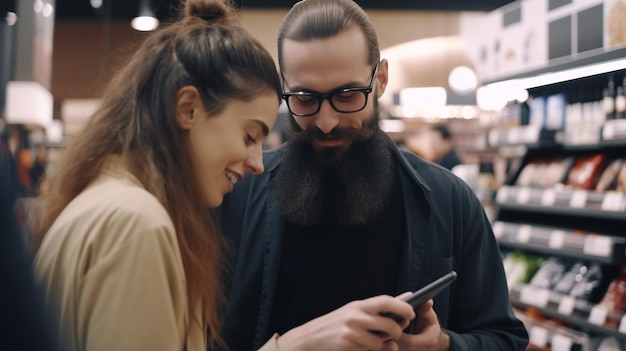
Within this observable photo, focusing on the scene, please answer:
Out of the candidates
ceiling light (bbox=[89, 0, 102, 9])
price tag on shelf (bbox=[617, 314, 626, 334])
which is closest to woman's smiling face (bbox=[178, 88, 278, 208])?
price tag on shelf (bbox=[617, 314, 626, 334])

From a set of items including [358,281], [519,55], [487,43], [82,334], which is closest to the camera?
[82,334]

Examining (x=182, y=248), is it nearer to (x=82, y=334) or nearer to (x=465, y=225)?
(x=82, y=334)

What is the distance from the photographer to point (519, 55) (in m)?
4.68

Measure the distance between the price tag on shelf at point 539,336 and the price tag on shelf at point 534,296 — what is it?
0.14m

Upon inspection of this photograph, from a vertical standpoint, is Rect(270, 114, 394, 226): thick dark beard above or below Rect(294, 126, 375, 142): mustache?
below

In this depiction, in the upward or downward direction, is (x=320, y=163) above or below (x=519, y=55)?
below

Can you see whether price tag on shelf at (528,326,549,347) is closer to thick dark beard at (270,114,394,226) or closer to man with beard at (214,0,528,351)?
man with beard at (214,0,528,351)

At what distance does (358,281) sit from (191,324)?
73 centimetres

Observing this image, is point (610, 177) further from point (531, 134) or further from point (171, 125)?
point (171, 125)

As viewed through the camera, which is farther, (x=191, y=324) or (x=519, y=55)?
(x=519, y=55)

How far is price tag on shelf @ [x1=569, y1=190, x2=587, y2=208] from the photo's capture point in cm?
389

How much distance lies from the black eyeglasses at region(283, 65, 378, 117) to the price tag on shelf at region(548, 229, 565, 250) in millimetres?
2527

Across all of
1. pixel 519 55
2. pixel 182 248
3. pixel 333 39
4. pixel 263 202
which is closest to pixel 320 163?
pixel 263 202

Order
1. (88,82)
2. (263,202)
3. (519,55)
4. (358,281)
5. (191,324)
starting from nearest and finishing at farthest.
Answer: (191,324), (358,281), (263,202), (519,55), (88,82)
